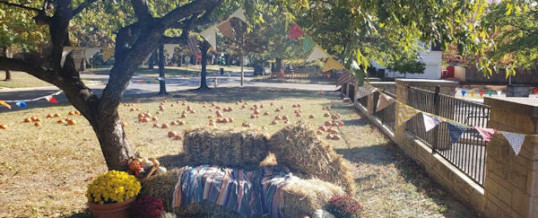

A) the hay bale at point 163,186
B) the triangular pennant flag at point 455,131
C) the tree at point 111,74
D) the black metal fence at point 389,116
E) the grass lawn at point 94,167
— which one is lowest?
the grass lawn at point 94,167

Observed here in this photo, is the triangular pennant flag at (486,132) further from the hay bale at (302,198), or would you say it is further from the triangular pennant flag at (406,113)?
the hay bale at (302,198)

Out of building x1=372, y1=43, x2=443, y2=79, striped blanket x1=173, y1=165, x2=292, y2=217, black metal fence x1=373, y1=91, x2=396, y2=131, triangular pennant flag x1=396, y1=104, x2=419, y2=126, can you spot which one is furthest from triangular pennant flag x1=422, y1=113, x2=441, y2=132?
building x1=372, y1=43, x2=443, y2=79

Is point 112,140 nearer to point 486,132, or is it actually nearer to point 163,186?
point 163,186

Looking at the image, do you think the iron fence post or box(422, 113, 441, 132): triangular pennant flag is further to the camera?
the iron fence post

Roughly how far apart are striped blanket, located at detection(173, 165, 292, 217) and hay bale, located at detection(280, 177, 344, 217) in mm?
104

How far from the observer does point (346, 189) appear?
6.32 metres

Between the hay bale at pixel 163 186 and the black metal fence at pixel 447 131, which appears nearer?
the hay bale at pixel 163 186

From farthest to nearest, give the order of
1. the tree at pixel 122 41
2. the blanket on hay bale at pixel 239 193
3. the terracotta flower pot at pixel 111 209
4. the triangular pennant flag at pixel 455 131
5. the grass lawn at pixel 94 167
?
the grass lawn at pixel 94 167 → the triangular pennant flag at pixel 455 131 → the tree at pixel 122 41 → the blanket on hay bale at pixel 239 193 → the terracotta flower pot at pixel 111 209

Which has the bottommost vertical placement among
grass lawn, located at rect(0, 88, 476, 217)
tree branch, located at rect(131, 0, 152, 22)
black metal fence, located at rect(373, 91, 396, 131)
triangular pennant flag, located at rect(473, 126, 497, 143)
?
grass lawn, located at rect(0, 88, 476, 217)

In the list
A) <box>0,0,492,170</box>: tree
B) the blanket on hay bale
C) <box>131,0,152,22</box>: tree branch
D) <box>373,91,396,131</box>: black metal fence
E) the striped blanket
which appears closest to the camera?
the blanket on hay bale

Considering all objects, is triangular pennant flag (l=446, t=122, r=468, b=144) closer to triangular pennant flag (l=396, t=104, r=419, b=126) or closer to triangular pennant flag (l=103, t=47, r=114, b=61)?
triangular pennant flag (l=396, t=104, r=419, b=126)

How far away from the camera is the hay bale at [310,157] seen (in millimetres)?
6246

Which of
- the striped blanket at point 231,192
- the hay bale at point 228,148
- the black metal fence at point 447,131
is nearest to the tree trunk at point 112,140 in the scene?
the hay bale at point 228,148

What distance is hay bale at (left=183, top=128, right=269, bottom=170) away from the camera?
662 centimetres
